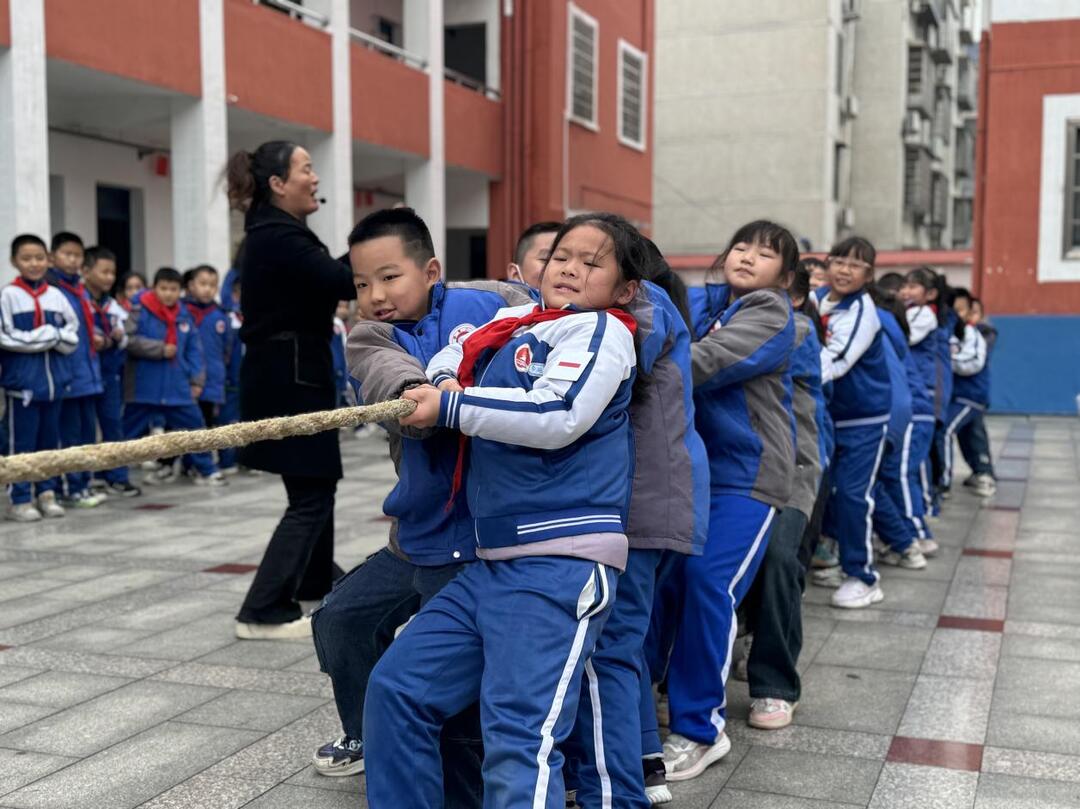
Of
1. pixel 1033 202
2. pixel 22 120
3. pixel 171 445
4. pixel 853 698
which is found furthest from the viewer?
pixel 1033 202

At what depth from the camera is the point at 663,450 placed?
2.99m

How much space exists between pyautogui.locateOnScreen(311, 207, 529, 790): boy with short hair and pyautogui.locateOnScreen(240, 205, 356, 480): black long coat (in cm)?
150

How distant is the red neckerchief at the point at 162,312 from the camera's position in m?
9.46

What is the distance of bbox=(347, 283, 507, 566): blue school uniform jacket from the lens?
108 inches

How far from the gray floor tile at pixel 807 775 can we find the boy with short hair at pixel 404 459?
3.12 ft

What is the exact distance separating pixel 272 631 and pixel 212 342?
5693 millimetres

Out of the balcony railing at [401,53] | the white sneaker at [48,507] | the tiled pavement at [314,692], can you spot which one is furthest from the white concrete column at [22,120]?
the balcony railing at [401,53]

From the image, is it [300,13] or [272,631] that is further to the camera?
[300,13]

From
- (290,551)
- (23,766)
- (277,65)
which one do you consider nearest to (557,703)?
(23,766)

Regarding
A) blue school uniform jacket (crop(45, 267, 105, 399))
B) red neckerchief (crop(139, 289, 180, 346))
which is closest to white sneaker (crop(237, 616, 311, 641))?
blue school uniform jacket (crop(45, 267, 105, 399))

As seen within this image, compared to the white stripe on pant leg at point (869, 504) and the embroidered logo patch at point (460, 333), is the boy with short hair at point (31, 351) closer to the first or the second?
the white stripe on pant leg at point (869, 504)

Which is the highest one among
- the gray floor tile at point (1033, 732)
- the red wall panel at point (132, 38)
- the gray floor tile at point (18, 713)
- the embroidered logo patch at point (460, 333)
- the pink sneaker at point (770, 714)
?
the red wall panel at point (132, 38)

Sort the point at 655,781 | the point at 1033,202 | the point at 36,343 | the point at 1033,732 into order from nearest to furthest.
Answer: the point at 655,781
the point at 1033,732
the point at 36,343
the point at 1033,202

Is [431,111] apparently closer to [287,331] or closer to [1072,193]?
[1072,193]
